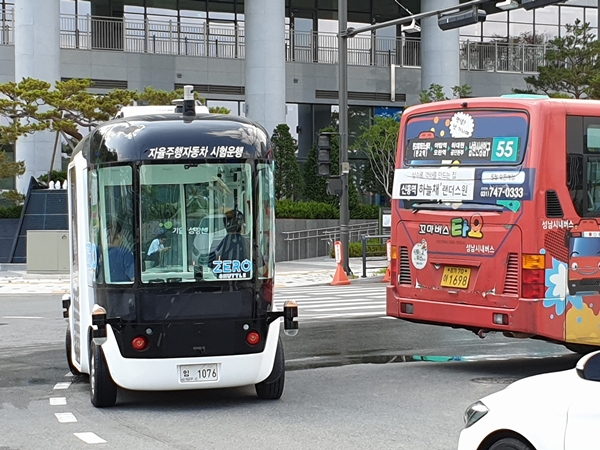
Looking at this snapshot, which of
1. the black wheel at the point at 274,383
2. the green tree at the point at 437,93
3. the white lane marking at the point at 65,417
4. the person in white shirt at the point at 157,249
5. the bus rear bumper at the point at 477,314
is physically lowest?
the white lane marking at the point at 65,417

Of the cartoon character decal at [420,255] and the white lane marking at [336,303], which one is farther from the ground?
the cartoon character decal at [420,255]

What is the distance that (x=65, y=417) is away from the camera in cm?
976

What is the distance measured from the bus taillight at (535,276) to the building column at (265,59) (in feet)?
→ 110

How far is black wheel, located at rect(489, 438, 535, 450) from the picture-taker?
A: 5.73 metres

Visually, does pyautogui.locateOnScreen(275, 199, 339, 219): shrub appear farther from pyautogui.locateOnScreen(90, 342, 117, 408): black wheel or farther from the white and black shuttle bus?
pyautogui.locateOnScreen(90, 342, 117, 408): black wheel

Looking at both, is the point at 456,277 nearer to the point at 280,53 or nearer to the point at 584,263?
the point at 584,263

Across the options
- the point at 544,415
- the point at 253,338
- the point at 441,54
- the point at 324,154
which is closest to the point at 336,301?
the point at 324,154

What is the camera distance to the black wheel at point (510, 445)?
18.8 ft

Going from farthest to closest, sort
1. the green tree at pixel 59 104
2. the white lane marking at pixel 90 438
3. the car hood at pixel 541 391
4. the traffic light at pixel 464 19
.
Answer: the green tree at pixel 59 104 < the traffic light at pixel 464 19 < the white lane marking at pixel 90 438 < the car hood at pixel 541 391

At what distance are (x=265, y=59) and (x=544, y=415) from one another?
1574 inches

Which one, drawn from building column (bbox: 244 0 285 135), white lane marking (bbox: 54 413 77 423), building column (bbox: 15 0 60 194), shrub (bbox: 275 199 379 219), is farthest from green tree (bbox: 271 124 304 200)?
white lane marking (bbox: 54 413 77 423)

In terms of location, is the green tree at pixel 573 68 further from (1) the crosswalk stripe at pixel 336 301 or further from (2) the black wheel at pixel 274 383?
(2) the black wheel at pixel 274 383

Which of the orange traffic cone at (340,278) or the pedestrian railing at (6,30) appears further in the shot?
the pedestrian railing at (6,30)

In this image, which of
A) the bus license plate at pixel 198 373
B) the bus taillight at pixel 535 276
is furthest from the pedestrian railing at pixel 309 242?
the bus license plate at pixel 198 373
